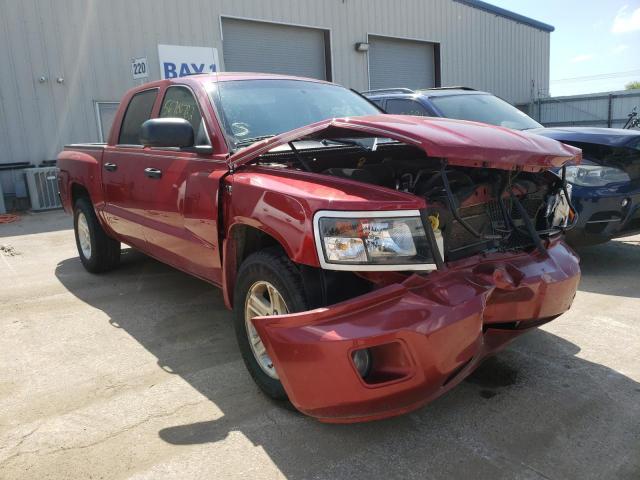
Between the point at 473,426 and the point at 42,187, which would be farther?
the point at 42,187

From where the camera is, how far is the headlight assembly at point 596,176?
16.1ft

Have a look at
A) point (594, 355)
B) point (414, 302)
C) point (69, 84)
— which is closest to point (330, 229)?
point (414, 302)

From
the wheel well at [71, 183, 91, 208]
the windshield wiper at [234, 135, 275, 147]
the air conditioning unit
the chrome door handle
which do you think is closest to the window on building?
the air conditioning unit

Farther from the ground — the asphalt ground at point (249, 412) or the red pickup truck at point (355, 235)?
the red pickup truck at point (355, 235)

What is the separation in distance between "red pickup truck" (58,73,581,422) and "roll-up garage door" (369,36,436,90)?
47.8 ft

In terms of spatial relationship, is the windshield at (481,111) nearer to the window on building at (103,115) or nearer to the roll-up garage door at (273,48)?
the window on building at (103,115)

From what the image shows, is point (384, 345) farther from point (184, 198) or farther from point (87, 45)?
point (87, 45)

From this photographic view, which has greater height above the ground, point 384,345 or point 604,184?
point 604,184

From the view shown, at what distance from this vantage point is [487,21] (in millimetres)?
21688

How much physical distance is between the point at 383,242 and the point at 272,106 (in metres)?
1.73

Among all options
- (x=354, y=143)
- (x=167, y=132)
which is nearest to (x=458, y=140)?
(x=354, y=143)

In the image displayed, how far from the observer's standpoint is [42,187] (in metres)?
11.0

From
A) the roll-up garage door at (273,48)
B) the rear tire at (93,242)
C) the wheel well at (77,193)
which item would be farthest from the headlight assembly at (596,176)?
the roll-up garage door at (273,48)

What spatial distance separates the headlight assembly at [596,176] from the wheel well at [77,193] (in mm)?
4770
